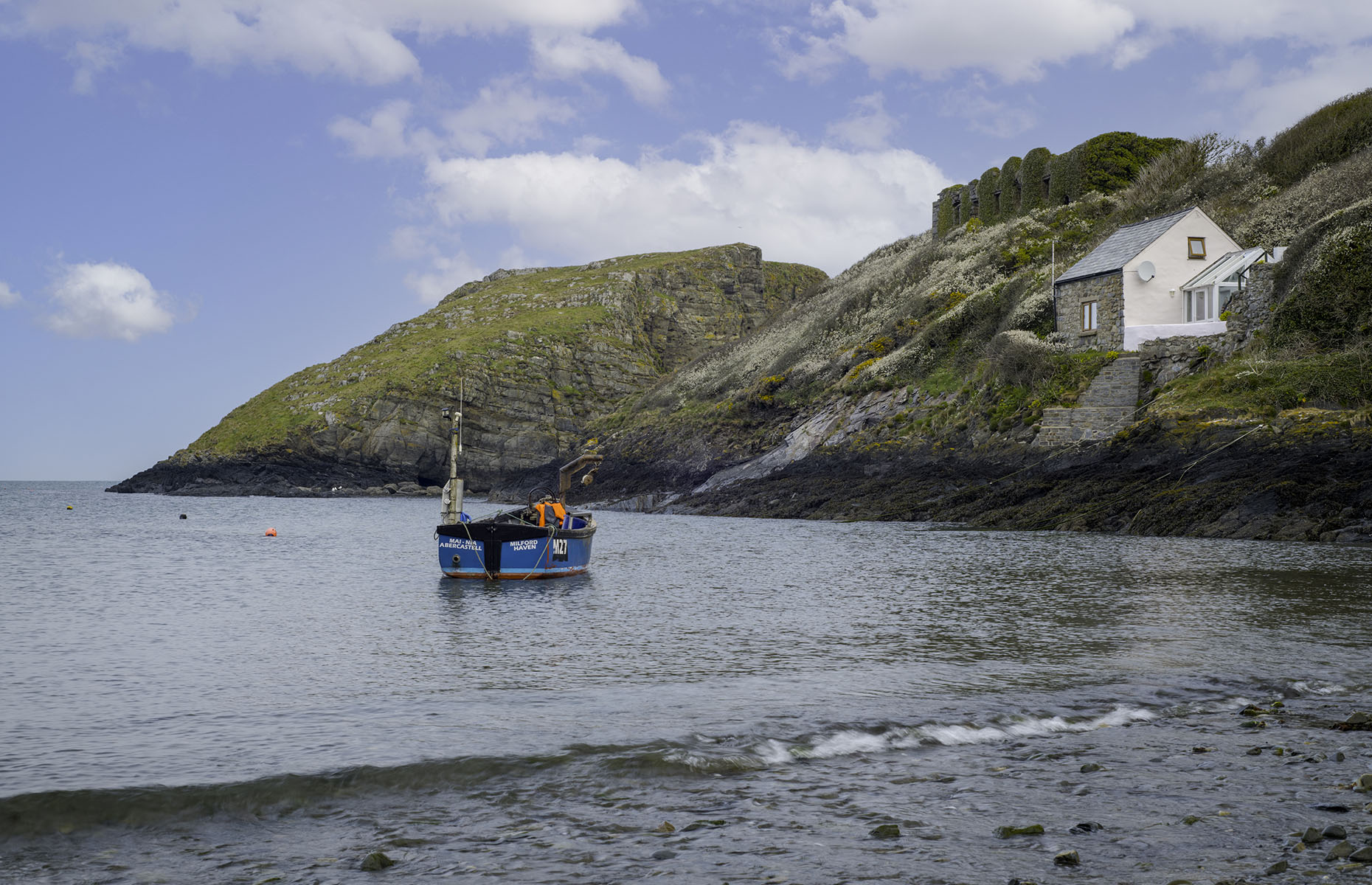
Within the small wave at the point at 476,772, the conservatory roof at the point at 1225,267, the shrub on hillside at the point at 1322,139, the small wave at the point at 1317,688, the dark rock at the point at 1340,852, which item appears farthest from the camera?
the shrub on hillside at the point at 1322,139

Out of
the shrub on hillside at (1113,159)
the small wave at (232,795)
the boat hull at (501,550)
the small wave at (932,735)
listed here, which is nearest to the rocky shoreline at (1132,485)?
the boat hull at (501,550)

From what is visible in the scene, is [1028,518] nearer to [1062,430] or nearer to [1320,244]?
[1062,430]

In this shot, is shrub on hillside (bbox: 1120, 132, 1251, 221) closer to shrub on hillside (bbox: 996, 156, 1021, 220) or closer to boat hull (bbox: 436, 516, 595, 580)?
shrub on hillside (bbox: 996, 156, 1021, 220)

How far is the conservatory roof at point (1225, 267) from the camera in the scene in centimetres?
4344

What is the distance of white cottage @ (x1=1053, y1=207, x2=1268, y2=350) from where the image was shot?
4397 centimetres

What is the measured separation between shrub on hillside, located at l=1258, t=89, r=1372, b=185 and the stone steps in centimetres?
2349

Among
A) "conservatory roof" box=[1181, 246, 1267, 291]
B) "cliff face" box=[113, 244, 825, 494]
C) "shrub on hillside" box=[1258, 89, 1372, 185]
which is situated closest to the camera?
"conservatory roof" box=[1181, 246, 1267, 291]

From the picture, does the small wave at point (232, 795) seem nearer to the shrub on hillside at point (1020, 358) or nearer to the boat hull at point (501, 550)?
the boat hull at point (501, 550)

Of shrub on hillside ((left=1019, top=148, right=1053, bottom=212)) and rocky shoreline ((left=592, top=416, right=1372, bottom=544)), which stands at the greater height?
shrub on hillside ((left=1019, top=148, right=1053, bottom=212))

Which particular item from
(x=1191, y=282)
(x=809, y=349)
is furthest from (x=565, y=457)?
(x=1191, y=282)

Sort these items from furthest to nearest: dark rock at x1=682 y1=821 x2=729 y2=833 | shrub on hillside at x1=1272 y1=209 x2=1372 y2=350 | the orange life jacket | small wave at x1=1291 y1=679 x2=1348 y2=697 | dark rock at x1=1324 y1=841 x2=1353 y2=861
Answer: shrub on hillside at x1=1272 y1=209 x2=1372 y2=350 < the orange life jacket < small wave at x1=1291 y1=679 x2=1348 y2=697 < dark rock at x1=682 y1=821 x2=729 y2=833 < dark rock at x1=1324 y1=841 x2=1353 y2=861

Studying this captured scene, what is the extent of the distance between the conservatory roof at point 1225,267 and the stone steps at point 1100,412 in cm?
690

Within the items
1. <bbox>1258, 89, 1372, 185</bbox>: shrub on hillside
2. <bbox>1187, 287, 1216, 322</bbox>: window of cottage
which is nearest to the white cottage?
<bbox>1187, 287, 1216, 322</bbox>: window of cottage

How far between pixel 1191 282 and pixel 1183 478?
661 inches
